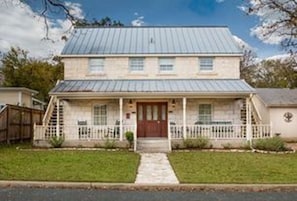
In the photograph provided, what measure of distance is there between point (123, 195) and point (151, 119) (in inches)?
558

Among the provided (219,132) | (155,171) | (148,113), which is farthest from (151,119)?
(155,171)

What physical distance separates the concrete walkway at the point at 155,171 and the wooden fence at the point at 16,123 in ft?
27.9

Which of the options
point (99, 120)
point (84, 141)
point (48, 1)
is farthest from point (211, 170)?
point (99, 120)

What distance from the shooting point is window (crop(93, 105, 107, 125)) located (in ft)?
77.7

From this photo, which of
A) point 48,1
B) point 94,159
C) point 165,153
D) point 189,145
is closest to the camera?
point 48,1

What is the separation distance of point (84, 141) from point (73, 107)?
2956 millimetres

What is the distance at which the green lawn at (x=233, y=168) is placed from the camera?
11.7 metres

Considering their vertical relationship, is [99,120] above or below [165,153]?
above

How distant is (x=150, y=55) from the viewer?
80.3ft

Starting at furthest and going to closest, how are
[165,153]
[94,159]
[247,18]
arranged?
[247,18] < [165,153] < [94,159]

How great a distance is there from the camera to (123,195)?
31.9 ft

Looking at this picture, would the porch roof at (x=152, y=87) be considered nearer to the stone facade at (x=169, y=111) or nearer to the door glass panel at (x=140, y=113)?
the stone facade at (x=169, y=111)

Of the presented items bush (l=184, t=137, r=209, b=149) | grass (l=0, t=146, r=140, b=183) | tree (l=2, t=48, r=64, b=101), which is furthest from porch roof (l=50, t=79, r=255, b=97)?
tree (l=2, t=48, r=64, b=101)

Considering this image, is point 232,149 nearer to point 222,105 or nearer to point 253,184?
point 222,105
